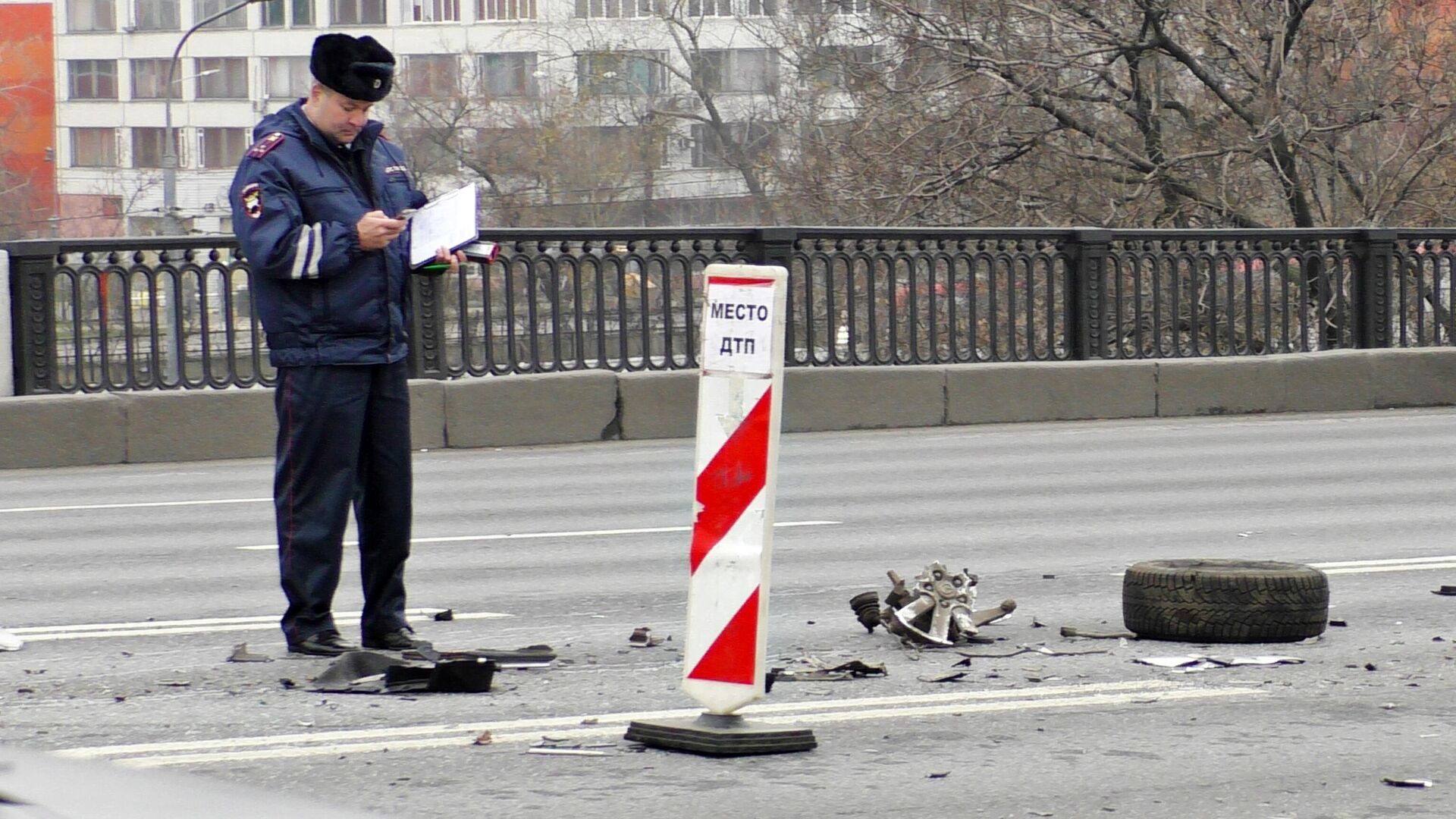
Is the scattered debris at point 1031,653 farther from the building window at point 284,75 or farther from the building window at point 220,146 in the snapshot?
the building window at point 220,146

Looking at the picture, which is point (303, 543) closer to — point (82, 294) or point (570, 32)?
point (82, 294)

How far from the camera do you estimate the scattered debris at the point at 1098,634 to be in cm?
720

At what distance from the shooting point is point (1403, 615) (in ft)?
25.0

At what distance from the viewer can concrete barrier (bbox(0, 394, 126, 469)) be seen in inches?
555

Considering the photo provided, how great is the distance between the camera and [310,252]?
21.4ft

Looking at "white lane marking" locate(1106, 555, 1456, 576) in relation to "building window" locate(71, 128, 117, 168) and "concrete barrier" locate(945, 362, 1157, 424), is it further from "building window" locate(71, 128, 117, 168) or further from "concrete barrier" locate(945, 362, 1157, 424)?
"building window" locate(71, 128, 117, 168)

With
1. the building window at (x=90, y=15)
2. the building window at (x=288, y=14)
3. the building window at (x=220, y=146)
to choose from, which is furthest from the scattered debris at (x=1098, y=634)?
the building window at (x=90, y=15)

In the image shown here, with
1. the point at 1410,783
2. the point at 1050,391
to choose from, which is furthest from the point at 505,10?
the point at 1410,783

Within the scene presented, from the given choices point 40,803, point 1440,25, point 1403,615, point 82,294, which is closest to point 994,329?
point 82,294

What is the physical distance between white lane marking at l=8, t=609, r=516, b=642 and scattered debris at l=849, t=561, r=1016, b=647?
152cm

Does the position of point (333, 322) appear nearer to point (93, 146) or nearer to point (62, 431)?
point (62, 431)

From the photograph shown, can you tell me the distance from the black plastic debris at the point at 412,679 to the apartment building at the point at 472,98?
41.5 metres

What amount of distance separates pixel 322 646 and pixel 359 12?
8301cm

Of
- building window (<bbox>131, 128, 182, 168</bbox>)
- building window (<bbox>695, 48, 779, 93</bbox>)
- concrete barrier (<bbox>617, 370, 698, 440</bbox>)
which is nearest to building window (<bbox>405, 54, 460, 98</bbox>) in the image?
building window (<bbox>695, 48, 779, 93</bbox>)
